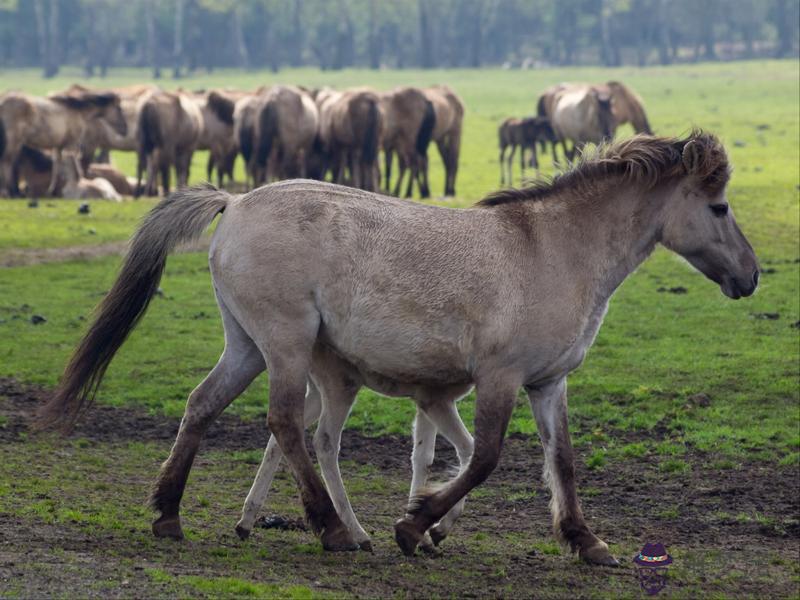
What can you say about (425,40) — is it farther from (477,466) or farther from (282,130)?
(477,466)

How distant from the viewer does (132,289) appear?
8125mm

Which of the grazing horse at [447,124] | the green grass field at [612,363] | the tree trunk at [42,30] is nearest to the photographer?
the green grass field at [612,363]

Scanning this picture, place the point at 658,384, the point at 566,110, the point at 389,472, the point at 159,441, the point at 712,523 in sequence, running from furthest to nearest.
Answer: the point at 566,110 < the point at 658,384 < the point at 159,441 < the point at 389,472 < the point at 712,523

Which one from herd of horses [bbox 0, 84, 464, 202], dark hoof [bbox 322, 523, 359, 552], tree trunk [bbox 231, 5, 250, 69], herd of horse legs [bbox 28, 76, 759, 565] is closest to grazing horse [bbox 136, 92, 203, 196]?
herd of horses [bbox 0, 84, 464, 202]

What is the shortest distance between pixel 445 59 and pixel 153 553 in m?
112

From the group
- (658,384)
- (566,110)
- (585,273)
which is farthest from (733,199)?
(585,273)

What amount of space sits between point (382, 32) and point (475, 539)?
367 ft

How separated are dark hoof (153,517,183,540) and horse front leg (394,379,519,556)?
123cm

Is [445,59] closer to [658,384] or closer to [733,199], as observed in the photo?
[733,199]

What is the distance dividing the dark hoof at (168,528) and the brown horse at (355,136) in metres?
21.9

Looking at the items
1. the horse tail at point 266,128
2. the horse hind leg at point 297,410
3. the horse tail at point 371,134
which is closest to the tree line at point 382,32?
the horse tail at point 266,128

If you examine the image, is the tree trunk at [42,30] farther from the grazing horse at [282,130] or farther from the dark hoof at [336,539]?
the dark hoof at [336,539]

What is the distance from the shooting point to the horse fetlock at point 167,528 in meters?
7.51

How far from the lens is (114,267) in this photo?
19516 millimetres
